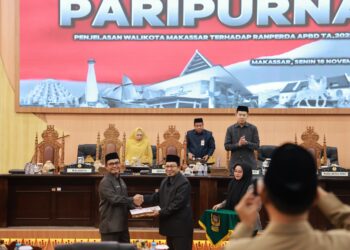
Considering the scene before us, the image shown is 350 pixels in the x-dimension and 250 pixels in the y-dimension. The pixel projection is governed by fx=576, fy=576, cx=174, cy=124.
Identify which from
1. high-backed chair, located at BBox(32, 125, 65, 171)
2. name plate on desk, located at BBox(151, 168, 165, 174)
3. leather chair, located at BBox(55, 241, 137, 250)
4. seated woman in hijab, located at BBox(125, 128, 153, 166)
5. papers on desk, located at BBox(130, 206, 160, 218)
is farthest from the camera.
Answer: seated woman in hijab, located at BBox(125, 128, 153, 166)

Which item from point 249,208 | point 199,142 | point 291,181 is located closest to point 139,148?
point 199,142

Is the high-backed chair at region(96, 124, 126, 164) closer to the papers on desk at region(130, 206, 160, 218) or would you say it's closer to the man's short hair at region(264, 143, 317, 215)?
the papers on desk at region(130, 206, 160, 218)

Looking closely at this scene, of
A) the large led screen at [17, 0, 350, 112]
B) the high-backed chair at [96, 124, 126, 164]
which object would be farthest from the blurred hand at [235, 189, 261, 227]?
the large led screen at [17, 0, 350, 112]

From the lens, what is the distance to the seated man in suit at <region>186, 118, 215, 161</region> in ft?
28.7

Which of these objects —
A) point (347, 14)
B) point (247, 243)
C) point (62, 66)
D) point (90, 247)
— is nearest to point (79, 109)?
point (62, 66)

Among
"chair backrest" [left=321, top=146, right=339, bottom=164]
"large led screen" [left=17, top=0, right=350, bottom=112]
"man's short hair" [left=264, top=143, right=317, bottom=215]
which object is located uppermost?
"large led screen" [left=17, top=0, right=350, bottom=112]

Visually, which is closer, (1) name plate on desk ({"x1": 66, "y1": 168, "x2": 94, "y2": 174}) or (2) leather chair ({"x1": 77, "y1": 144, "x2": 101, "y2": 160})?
(1) name plate on desk ({"x1": 66, "y1": 168, "x2": 94, "y2": 174})

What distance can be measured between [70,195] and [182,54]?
3.60 meters

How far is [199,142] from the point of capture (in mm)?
8820

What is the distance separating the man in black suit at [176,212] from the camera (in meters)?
5.43

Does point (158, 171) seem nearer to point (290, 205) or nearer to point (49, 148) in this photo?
point (49, 148)

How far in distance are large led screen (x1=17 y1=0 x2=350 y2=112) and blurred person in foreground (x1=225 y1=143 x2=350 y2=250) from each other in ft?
27.0

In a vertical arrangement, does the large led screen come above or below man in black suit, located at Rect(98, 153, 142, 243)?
above

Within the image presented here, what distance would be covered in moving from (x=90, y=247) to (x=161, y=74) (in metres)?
6.33
